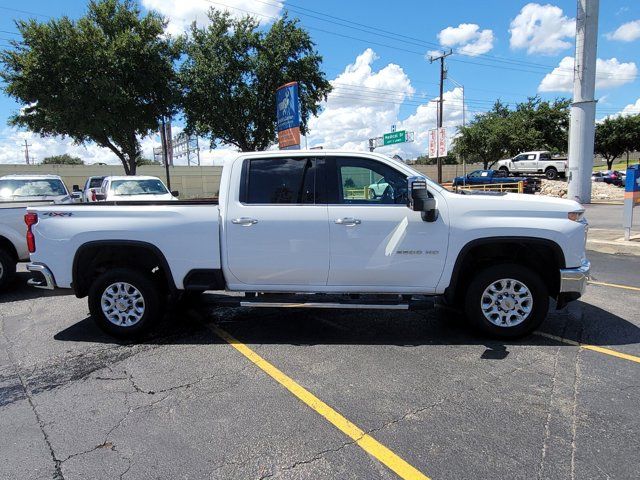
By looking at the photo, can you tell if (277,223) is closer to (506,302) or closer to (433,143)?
(506,302)

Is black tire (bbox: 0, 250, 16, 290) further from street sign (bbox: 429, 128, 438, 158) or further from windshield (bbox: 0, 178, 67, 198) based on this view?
street sign (bbox: 429, 128, 438, 158)

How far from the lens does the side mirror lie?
449 centimetres

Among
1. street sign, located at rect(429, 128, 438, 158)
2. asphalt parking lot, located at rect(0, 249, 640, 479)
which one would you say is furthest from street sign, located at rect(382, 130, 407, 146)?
asphalt parking lot, located at rect(0, 249, 640, 479)

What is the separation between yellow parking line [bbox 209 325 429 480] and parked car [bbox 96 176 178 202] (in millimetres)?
10076

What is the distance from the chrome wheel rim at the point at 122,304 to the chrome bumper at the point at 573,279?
4443mm

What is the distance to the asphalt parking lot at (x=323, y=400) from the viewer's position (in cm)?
294

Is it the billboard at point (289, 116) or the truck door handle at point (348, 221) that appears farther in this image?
the billboard at point (289, 116)

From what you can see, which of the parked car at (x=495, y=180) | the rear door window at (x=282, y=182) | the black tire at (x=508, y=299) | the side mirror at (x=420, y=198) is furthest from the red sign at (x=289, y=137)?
the parked car at (x=495, y=180)

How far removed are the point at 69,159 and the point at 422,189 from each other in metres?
108

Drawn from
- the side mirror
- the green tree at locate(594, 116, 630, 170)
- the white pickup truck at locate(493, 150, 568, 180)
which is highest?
the green tree at locate(594, 116, 630, 170)

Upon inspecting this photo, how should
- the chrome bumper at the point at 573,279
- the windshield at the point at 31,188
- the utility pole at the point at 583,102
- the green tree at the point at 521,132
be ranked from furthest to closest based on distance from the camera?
1. the green tree at the point at 521,132
2. the utility pole at the point at 583,102
3. the windshield at the point at 31,188
4. the chrome bumper at the point at 573,279

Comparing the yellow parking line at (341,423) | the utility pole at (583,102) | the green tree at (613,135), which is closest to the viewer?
the yellow parking line at (341,423)

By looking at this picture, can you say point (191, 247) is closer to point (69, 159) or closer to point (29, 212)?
point (29, 212)

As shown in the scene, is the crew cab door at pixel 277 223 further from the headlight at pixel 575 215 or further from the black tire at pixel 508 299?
the headlight at pixel 575 215
